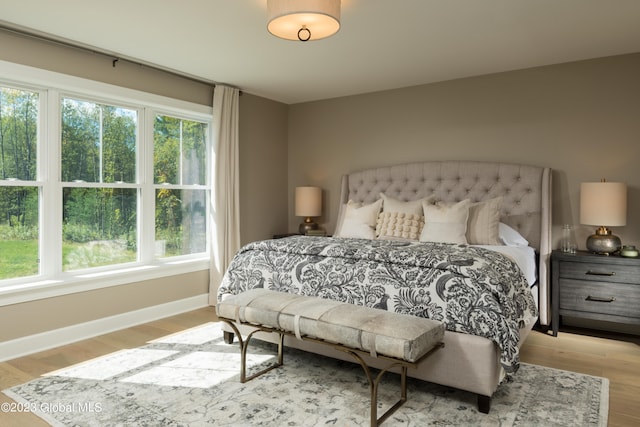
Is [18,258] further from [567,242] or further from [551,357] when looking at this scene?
[567,242]

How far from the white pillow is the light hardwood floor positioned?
78cm

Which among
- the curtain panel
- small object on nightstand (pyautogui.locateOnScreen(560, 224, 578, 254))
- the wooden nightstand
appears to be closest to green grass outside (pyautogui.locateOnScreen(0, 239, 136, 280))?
the curtain panel

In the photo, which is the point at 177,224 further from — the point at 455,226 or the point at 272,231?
the point at 455,226

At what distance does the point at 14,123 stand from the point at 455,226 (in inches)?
138

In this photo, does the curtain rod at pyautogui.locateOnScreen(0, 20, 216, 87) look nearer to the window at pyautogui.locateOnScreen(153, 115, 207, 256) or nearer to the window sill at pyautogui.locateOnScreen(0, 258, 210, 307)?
the window at pyautogui.locateOnScreen(153, 115, 207, 256)

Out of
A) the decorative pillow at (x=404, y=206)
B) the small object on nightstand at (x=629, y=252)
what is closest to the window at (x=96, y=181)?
the decorative pillow at (x=404, y=206)

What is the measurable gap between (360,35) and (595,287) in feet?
8.73

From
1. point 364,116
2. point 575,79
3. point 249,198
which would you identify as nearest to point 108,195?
point 249,198

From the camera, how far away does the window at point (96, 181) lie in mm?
3244

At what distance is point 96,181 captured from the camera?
3740mm

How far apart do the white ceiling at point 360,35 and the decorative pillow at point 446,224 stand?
1.30 meters

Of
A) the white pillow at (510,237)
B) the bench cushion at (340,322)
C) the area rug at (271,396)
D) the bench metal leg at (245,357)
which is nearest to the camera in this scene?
the bench cushion at (340,322)

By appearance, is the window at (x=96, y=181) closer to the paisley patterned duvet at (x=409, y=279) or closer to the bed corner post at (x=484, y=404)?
the paisley patterned duvet at (x=409, y=279)

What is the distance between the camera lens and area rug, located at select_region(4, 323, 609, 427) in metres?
2.18
